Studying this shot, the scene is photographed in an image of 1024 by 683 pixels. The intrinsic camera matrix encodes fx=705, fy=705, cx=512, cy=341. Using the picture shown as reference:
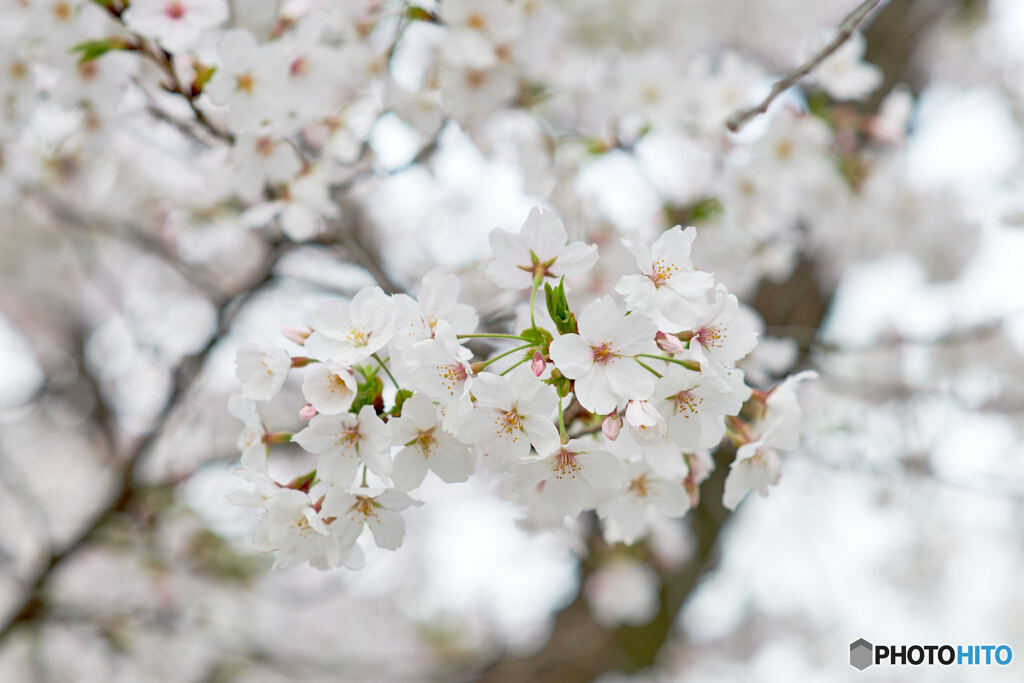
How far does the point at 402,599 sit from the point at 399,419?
18.7 feet

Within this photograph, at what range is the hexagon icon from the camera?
1.81 m

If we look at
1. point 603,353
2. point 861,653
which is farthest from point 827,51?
point 861,653

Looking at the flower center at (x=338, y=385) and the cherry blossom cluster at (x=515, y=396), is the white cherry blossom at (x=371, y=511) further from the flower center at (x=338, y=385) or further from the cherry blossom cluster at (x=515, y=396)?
the flower center at (x=338, y=385)

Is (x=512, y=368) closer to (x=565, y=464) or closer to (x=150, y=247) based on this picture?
(x=565, y=464)

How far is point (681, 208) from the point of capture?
71.2 inches

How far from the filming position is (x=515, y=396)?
0.72 m

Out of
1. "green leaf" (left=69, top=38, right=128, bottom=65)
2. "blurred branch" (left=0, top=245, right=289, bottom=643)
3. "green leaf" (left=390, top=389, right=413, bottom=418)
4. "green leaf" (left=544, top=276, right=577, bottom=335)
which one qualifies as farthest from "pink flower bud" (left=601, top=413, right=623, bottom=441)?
"blurred branch" (left=0, top=245, right=289, bottom=643)

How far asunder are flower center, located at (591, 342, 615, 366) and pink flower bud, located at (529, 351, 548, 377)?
6 centimetres

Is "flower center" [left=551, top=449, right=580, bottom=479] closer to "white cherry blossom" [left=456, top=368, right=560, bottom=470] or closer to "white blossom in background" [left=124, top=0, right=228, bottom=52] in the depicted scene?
"white cherry blossom" [left=456, top=368, right=560, bottom=470]

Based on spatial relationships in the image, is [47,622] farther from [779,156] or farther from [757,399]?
[779,156]

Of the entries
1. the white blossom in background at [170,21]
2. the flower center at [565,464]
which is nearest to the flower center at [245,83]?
the white blossom in background at [170,21]

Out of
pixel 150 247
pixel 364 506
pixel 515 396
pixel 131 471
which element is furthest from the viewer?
pixel 131 471

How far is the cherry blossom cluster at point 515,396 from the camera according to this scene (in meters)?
0.73

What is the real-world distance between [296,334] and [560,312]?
1.12 ft
